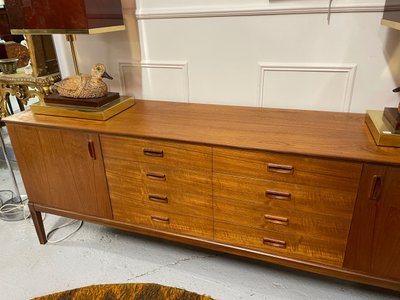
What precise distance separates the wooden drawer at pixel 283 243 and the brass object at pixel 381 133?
41 centimetres

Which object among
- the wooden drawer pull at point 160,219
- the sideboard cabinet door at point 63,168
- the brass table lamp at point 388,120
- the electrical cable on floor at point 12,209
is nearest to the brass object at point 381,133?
the brass table lamp at point 388,120

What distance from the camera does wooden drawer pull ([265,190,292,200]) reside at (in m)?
1.17

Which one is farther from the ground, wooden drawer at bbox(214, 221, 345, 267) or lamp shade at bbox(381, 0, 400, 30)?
lamp shade at bbox(381, 0, 400, 30)

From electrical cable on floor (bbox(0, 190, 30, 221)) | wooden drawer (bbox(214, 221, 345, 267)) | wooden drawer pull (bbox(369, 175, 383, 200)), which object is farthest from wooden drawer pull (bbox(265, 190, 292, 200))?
electrical cable on floor (bbox(0, 190, 30, 221))

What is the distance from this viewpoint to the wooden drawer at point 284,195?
1.11 metres

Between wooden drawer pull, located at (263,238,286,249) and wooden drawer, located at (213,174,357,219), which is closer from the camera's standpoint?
wooden drawer, located at (213,174,357,219)

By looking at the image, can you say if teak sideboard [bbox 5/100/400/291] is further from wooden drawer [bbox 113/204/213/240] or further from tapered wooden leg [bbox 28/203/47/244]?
tapered wooden leg [bbox 28/203/47/244]

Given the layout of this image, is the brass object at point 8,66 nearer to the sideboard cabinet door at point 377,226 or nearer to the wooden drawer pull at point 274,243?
the wooden drawer pull at point 274,243

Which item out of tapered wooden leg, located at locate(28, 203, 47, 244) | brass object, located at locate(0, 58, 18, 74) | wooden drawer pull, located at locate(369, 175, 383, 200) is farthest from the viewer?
brass object, located at locate(0, 58, 18, 74)

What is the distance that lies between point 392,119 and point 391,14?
42cm

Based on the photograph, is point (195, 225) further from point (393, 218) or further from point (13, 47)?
point (13, 47)

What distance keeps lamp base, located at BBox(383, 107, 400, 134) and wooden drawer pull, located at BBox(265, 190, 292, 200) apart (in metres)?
0.42

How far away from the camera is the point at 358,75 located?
1.38 meters

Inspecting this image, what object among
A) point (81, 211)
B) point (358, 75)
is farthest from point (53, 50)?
point (358, 75)
